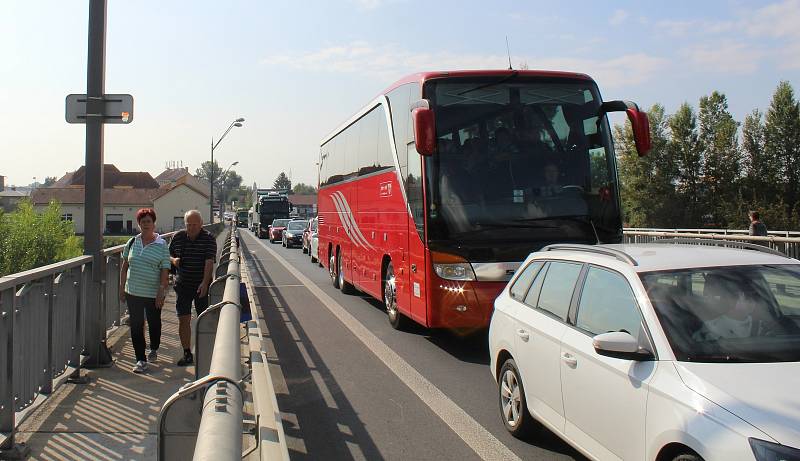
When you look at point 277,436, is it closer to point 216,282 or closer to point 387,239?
point 216,282

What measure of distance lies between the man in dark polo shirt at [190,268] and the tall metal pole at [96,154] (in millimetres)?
820

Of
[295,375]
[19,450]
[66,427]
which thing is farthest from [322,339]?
[19,450]

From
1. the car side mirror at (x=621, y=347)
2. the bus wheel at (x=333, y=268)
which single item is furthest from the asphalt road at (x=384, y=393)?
the bus wheel at (x=333, y=268)

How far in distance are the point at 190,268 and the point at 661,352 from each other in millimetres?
5911

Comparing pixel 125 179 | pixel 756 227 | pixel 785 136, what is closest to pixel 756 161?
pixel 785 136

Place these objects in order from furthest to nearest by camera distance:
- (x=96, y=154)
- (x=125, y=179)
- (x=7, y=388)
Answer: (x=125, y=179), (x=96, y=154), (x=7, y=388)

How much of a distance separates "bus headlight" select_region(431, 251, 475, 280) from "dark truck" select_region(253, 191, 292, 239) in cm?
5066

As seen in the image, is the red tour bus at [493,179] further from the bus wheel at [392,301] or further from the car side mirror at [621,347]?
the car side mirror at [621,347]

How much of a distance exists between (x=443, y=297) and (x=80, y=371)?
4.08 meters

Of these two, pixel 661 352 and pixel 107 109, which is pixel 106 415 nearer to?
pixel 107 109

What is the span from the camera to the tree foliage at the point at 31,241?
75.2m

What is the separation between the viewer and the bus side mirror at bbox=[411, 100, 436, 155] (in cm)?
832

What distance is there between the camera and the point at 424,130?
27.3 feet

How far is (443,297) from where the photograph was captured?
28.8ft
